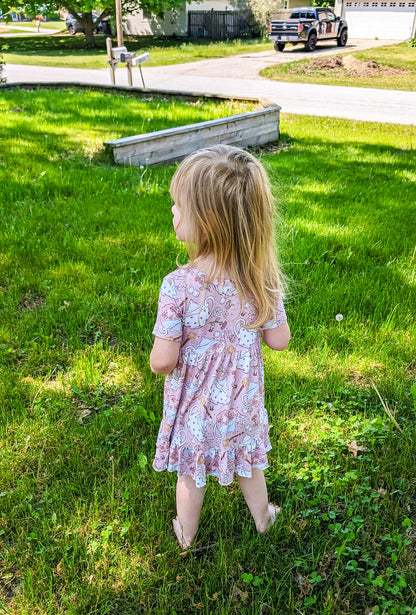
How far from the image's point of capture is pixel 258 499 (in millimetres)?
2125

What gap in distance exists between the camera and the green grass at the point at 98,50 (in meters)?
21.4

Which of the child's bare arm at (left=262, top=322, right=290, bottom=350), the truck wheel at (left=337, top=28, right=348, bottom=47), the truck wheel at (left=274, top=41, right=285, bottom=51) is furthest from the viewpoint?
the truck wheel at (left=337, top=28, right=348, bottom=47)

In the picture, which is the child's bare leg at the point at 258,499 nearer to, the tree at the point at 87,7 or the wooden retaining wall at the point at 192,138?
the wooden retaining wall at the point at 192,138

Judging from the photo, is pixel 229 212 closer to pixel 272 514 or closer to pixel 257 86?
pixel 272 514

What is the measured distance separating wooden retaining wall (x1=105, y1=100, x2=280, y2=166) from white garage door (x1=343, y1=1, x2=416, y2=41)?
25.1 m

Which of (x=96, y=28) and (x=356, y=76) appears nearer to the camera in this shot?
(x=356, y=76)

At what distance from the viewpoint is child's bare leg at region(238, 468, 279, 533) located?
207 centimetres

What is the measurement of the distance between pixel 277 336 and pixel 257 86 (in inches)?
555

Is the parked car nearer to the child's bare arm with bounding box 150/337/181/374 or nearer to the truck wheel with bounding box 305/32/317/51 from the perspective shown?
the truck wheel with bounding box 305/32/317/51

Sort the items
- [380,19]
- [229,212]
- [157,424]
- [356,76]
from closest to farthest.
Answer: [229,212] → [157,424] → [356,76] → [380,19]

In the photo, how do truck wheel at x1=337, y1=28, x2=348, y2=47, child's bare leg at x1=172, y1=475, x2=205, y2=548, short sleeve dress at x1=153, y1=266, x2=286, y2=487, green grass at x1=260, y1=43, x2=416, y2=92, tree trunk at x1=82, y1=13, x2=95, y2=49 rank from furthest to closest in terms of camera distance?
1. tree trunk at x1=82, y1=13, x2=95, y2=49
2. truck wheel at x1=337, y1=28, x2=348, y2=47
3. green grass at x1=260, y1=43, x2=416, y2=92
4. child's bare leg at x1=172, y1=475, x2=205, y2=548
5. short sleeve dress at x1=153, y1=266, x2=286, y2=487

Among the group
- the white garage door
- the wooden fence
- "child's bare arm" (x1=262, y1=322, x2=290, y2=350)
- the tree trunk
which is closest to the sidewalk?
the tree trunk

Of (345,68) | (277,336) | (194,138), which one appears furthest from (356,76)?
(277,336)

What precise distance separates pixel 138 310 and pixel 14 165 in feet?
10.6
